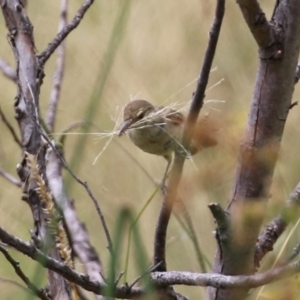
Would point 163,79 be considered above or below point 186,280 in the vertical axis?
above

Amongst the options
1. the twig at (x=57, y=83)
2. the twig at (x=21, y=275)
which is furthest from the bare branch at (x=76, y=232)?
the twig at (x=21, y=275)

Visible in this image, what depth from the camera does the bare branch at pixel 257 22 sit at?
0.52 meters

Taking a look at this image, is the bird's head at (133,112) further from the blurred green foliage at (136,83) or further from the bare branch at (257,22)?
the bare branch at (257,22)

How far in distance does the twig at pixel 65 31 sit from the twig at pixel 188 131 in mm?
286

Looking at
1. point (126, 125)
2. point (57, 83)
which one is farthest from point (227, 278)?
point (57, 83)

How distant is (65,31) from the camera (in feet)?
2.71

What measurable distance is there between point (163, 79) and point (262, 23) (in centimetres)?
84

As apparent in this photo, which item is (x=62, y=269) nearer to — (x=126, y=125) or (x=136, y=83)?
(x=126, y=125)

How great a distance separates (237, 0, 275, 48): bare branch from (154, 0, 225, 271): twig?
3 centimetres

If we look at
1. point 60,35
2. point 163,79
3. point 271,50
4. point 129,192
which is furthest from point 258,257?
point 163,79

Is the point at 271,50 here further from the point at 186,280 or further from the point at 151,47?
the point at 151,47

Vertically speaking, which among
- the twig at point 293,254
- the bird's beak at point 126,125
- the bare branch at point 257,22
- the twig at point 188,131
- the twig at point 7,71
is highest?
the twig at point 7,71

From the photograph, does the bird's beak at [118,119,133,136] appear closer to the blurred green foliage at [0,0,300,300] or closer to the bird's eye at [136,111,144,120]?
the bird's eye at [136,111,144,120]

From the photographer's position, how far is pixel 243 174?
2.10 feet
